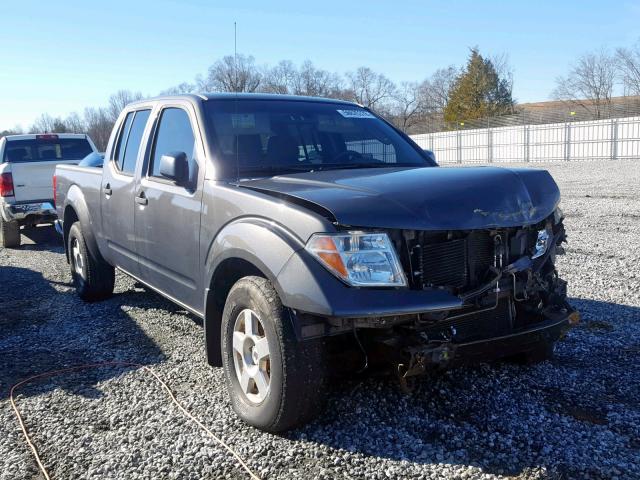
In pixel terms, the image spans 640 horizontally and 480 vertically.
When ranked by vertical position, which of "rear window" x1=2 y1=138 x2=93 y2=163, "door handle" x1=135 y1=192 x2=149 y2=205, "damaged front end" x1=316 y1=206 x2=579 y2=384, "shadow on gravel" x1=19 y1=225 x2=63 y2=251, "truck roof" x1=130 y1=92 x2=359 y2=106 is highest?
"truck roof" x1=130 y1=92 x2=359 y2=106

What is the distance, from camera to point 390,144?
488cm

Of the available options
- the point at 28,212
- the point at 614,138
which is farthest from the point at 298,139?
the point at 614,138

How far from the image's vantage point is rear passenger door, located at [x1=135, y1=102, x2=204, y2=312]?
13.5 ft

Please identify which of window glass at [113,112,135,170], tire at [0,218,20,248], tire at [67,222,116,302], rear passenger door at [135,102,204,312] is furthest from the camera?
tire at [0,218,20,248]

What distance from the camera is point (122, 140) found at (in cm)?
581

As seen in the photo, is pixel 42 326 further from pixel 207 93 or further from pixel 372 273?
pixel 372 273

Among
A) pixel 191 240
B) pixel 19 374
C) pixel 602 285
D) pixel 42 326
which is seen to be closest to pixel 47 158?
pixel 42 326

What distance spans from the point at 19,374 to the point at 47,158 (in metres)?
8.03

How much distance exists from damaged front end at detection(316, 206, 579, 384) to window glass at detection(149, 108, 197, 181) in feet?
5.80

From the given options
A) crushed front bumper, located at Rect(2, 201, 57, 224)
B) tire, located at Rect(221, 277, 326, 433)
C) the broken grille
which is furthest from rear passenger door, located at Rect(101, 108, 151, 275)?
crushed front bumper, located at Rect(2, 201, 57, 224)

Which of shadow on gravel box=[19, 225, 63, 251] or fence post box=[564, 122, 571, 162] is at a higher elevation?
fence post box=[564, 122, 571, 162]

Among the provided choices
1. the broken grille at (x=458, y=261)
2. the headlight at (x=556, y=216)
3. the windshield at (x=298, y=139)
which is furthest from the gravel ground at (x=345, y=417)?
the windshield at (x=298, y=139)

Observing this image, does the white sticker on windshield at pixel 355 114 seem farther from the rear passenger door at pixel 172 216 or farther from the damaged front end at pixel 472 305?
the damaged front end at pixel 472 305

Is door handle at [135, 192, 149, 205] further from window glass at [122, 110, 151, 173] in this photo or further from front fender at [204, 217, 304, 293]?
front fender at [204, 217, 304, 293]
